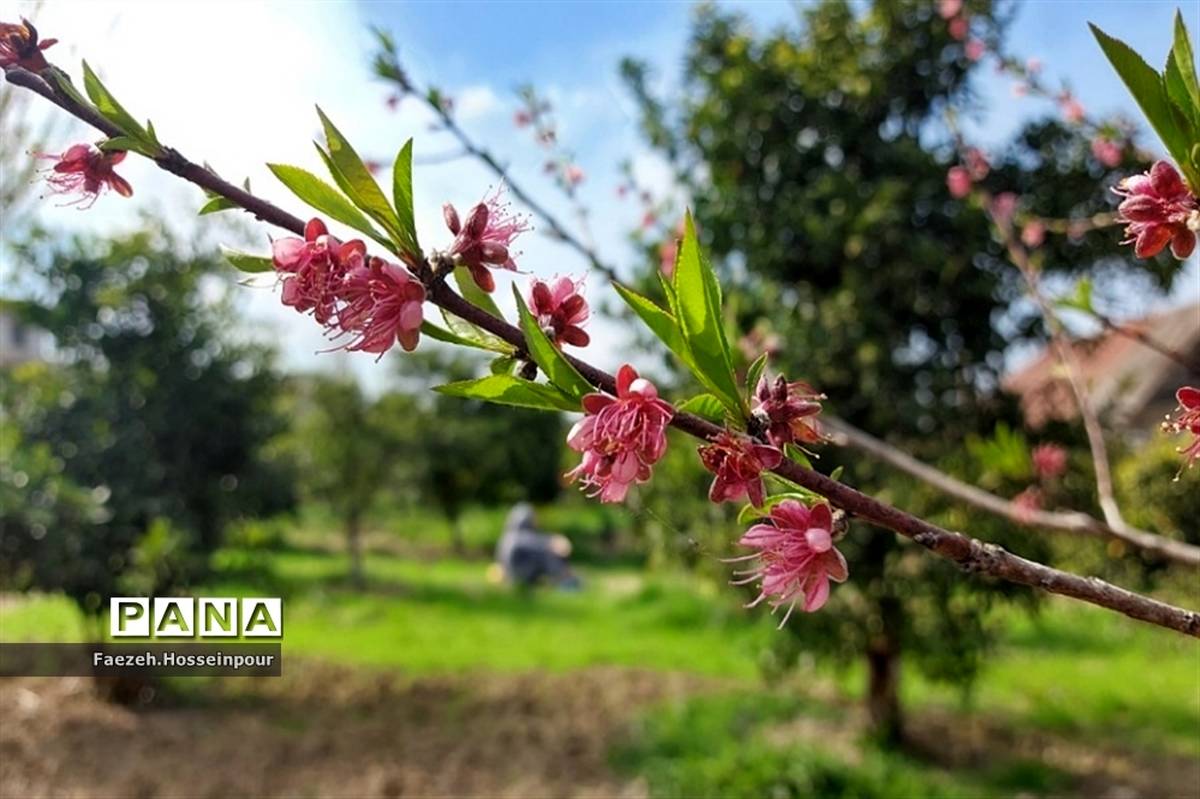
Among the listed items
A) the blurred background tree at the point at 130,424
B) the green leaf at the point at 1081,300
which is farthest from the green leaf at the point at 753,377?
the blurred background tree at the point at 130,424

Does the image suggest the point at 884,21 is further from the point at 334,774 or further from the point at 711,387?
the point at 711,387

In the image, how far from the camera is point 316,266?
1.45 feet

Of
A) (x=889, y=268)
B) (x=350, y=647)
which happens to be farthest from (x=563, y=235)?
(x=350, y=647)

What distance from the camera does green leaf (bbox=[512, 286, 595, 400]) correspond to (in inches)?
16.0

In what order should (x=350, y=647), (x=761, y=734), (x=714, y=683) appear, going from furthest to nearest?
(x=350, y=647)
(x=714, y=683)
(x=761, y=734)

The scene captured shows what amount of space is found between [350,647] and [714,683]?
176cm

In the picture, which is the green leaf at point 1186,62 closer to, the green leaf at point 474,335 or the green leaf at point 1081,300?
the green leaf at point 474,335

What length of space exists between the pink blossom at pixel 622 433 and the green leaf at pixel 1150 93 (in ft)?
0.77

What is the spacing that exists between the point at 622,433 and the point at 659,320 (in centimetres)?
5

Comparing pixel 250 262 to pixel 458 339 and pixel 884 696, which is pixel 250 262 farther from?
pixel 884 696

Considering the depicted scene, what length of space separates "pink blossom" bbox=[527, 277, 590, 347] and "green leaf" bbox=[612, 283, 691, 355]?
0.07 meters

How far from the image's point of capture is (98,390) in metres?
3.54

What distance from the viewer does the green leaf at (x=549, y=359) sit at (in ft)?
1.33

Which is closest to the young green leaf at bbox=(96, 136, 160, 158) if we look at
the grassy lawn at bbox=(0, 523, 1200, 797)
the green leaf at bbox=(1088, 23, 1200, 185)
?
the green leaf at bbox=(1088, 23, 1200, 185)
